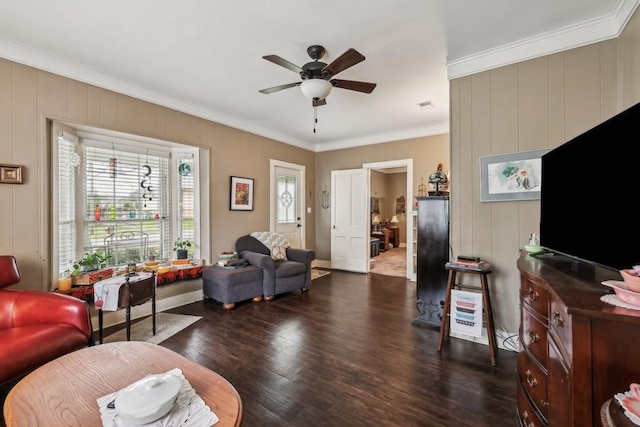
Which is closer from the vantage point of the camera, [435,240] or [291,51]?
[291,51]

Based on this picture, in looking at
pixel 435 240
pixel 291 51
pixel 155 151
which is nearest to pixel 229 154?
pixel 155 151

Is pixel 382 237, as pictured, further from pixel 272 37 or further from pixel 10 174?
pixel 10 174

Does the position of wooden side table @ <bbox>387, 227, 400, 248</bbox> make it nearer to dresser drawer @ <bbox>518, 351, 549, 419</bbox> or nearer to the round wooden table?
dresser drawer @ <bbox>518, 351, 549, 419</bbox>

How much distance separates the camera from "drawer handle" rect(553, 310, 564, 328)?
3.50ft

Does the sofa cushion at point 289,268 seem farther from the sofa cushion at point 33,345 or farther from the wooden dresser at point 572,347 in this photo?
the wooden dresser at point 572,347

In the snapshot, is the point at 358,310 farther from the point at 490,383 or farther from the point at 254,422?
the point at 254,422

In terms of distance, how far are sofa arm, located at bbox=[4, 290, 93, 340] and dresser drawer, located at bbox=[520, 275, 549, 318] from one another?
9.44 ft

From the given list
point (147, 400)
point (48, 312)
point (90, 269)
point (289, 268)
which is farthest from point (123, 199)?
point (147, 400)

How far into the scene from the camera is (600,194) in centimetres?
129

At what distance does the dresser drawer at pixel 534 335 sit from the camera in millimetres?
1311

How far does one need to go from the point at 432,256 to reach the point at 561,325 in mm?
1981

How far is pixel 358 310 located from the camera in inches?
138

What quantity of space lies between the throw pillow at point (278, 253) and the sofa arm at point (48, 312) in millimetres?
2534

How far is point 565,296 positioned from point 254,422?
1.72 m
